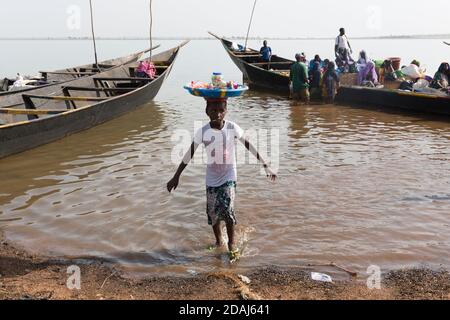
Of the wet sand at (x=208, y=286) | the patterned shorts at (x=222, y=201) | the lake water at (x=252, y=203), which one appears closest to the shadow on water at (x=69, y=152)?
the lake water at (x=252, y=203)

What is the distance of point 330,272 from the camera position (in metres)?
3.71

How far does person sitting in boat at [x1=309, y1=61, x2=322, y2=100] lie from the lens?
43.5 ft

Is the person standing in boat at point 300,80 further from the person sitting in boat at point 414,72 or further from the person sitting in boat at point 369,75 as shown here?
the person sitting in boat at point 414,72

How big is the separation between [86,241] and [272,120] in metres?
7.45

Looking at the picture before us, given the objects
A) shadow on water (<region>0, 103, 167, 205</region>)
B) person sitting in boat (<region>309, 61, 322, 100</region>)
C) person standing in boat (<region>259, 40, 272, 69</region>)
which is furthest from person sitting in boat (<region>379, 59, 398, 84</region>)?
shadow on water (<region>0, 103, 167, 205</region>)

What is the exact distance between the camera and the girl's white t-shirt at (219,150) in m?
3.75

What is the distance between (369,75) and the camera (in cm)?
1302

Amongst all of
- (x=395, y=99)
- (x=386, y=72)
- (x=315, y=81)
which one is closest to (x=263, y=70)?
(x=315, y=81)

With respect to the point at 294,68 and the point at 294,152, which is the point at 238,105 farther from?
the point at 294,152

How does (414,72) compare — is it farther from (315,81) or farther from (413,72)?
(315,81)

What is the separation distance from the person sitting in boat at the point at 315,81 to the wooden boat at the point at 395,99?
23.9 inches
